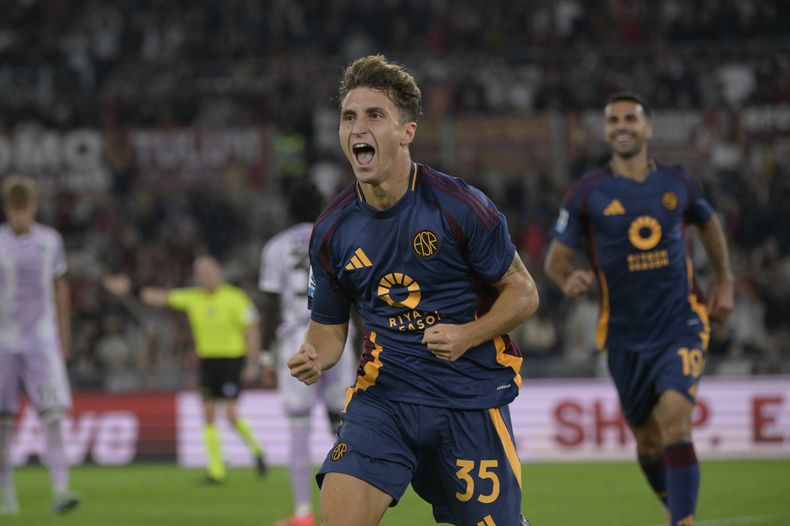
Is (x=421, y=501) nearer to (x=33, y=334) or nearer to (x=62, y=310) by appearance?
(x=62, y=310)

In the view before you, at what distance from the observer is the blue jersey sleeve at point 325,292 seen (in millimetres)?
5289

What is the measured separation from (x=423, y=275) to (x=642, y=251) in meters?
3.07

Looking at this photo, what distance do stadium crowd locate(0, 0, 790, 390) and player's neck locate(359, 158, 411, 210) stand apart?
12370 mm

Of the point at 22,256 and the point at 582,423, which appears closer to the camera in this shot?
the point at 22,256

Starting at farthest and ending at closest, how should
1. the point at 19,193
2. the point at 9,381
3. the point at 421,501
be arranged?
the point at 421,501, the point at 9,381, the point at 19,193

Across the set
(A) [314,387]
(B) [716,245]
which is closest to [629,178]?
(B) [716,245]

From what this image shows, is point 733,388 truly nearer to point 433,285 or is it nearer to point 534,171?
point 534,171

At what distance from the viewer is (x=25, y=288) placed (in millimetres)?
11320

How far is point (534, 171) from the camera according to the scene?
21328mm

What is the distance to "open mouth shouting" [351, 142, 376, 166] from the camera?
4.96m

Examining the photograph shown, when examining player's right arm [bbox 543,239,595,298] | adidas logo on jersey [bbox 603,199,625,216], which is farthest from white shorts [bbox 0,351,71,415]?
adidas logo on jersey [bbox 603,199,625,216]

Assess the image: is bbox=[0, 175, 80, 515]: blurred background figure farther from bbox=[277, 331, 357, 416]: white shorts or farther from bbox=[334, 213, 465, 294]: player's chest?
bbox=[334, 213, 465, 294]: player's chest

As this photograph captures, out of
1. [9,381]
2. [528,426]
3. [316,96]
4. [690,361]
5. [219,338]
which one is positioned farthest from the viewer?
[316,96]

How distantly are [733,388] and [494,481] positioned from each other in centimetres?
1111
